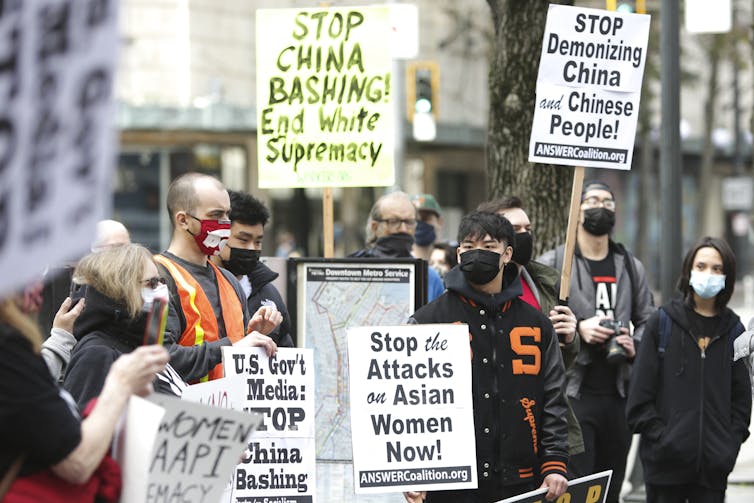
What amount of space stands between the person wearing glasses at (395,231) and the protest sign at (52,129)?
553 cm

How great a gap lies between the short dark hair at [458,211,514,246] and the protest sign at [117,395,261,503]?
2.08 meters

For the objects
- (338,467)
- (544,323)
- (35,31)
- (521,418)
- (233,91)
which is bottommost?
(338,467)

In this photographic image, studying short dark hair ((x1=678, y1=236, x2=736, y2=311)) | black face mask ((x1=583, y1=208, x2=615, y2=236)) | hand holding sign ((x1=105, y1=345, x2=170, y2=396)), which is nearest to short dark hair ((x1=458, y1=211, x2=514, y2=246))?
short dark hair ((x1=678, y1=236, x2=736, y2=311))

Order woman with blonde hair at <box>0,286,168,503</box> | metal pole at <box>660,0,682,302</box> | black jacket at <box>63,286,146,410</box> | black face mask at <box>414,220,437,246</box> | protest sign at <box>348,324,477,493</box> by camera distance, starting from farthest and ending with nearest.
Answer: metal pole at <box>660,0,682,302</box>, black face mask at <box>414,220,437,246</box>, protest sign at <box>348,324,477,493</box>, black jacket at <box>63,286,146,410</box>, woman with blonde hair at <box>0,286,168,503</box>

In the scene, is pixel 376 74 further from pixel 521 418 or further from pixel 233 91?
pixel 233 91

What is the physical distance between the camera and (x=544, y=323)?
20.5 feet

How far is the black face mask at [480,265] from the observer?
20.2 ft

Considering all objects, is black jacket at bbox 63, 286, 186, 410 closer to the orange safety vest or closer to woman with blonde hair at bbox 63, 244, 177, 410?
woman with blonde hair at bbox 63, 244, 177, 410

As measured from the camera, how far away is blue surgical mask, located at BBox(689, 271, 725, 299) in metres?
7.36

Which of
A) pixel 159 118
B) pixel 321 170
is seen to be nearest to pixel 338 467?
pixel 321 170

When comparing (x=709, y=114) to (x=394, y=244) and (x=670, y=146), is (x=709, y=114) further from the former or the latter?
(x=394, y=244)

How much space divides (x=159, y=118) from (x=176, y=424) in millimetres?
29521

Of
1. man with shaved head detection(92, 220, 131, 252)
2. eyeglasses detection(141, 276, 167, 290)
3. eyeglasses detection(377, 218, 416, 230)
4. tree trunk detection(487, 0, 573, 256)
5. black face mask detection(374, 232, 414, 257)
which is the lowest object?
eyeglasses detection(141, 276, 167, 290)

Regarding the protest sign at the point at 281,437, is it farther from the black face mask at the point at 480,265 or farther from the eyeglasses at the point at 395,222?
the eyeglasses at the point at 395,222
